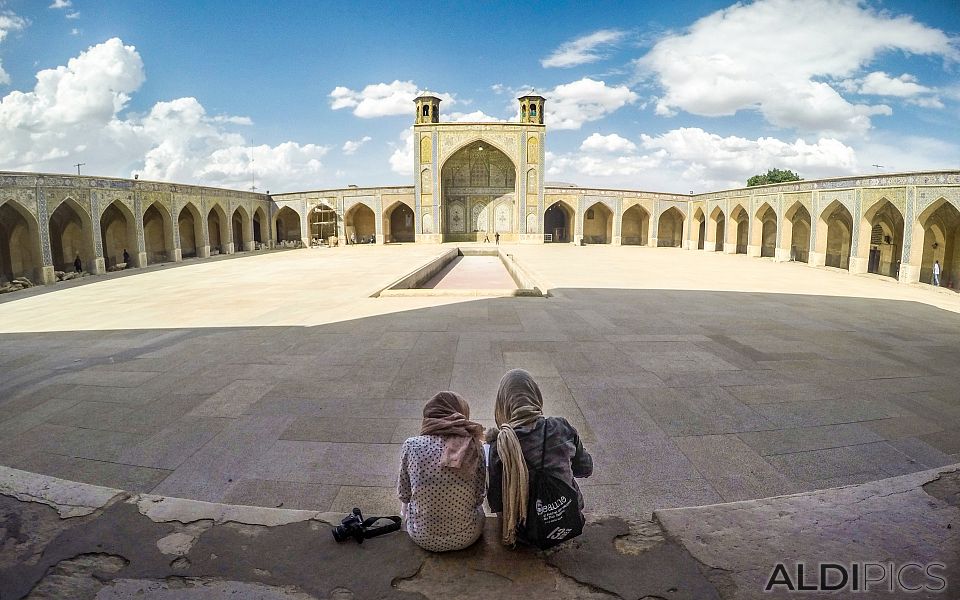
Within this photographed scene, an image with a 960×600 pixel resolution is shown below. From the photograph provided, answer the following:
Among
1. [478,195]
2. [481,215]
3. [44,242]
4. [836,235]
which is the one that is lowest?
[44,242]

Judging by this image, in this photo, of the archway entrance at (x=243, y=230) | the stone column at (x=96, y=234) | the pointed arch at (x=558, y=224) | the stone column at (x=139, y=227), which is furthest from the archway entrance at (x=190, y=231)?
the pointed arch at (x=558, y=224)

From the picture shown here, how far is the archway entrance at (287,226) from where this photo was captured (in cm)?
3098

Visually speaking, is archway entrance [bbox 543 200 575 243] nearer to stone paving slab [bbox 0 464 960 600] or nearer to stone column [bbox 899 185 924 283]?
stone column [bbox 899 185 924 283]

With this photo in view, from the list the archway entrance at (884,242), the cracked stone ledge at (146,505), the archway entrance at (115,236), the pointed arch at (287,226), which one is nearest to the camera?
the cracked stone ledge at (146,505)

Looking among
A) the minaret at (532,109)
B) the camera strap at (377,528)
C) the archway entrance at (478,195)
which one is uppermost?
the minaret at (532,109)

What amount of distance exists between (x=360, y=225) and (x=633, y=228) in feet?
53.5

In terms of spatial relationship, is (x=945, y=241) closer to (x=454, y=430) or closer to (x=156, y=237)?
(x=454, y=430)

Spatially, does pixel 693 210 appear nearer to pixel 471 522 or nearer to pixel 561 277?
pixel 561 277

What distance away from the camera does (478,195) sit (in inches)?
1203

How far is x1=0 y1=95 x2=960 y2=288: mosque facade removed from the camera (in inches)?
582

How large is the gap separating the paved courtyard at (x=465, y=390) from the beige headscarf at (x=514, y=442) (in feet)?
2.15

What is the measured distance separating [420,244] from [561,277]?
55.4 feet

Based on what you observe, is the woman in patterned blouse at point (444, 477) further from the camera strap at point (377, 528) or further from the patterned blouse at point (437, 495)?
the camera strap at point (377, 528)

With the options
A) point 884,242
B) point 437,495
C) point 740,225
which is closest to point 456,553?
point 437,495
